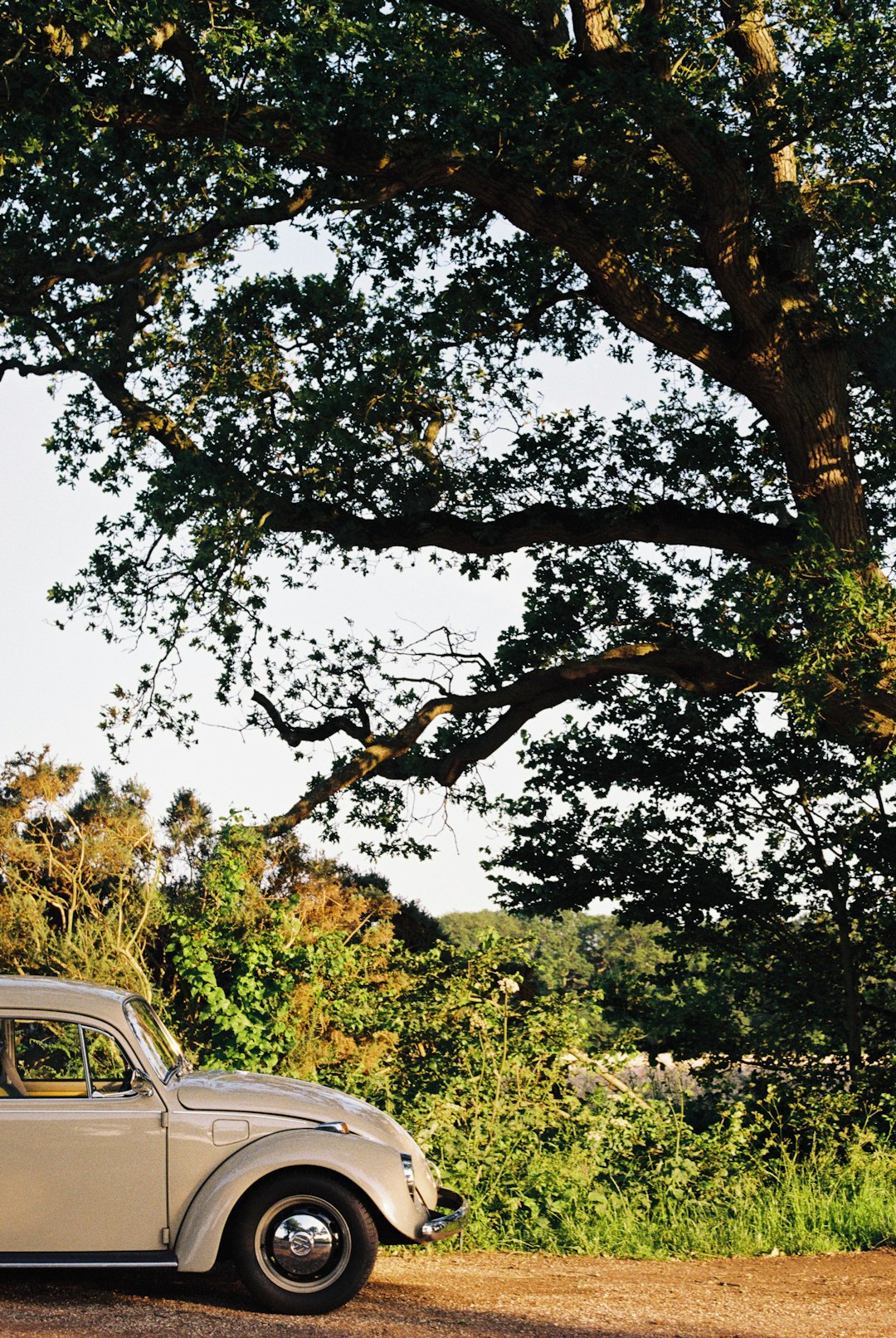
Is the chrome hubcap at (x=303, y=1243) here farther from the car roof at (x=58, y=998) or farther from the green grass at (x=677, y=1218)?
the green grass at (x=677, y=1218)

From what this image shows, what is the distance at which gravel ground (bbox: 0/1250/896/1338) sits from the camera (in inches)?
243

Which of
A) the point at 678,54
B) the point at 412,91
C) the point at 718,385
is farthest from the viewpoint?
the point at 718,385

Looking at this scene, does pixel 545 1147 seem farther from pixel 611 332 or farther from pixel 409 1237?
pixel 611 332

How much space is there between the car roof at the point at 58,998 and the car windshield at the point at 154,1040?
11 cm

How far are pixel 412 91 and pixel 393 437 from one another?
161 inches

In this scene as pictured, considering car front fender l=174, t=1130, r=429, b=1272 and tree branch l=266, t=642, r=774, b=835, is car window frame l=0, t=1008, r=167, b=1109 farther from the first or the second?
tree branch l=266, t=642, r=774, b=835

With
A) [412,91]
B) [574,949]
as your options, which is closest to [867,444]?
[412,91]

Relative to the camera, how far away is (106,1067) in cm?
730

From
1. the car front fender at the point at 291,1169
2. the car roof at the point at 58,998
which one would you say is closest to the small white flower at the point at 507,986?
the car front fender at the point at 291,1169

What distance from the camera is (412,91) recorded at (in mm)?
11305

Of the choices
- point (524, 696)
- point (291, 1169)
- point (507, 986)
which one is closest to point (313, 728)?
point (524, 696)

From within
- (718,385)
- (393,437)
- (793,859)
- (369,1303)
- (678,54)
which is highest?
(678,54)

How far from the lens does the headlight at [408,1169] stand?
22.0 ft

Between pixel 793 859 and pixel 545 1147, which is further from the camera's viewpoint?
pixel 793 859
